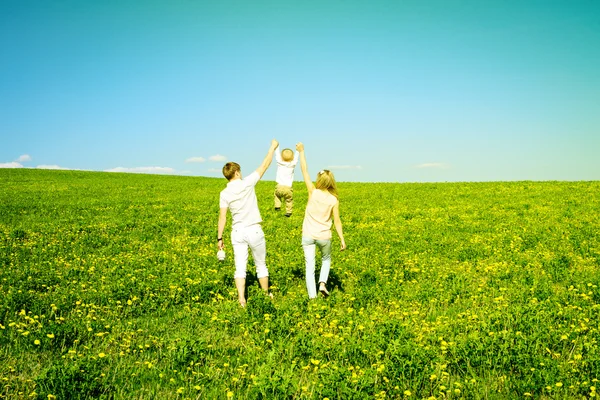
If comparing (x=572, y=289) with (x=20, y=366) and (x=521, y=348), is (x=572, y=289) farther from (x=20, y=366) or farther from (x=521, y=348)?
(x=20, y=366)

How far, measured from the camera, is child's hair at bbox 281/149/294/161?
14608 millimetres

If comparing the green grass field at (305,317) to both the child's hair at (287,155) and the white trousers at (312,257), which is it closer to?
the white trousers at (312,257)

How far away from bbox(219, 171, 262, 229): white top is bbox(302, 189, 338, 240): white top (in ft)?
3.69

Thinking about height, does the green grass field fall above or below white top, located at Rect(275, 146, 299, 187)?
below

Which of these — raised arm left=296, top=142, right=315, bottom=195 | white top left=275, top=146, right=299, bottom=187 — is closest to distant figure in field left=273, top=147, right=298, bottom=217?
white top left=275, top=146, right=299, bottom=187

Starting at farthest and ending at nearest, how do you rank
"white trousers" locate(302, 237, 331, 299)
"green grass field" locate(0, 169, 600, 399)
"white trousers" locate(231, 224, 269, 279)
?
"white trousers" locate(302, 237, 331, 299)
"white trousers" locate(231, 224, 269, 279)
"green grass field" locate(0, 169, 600, 399)

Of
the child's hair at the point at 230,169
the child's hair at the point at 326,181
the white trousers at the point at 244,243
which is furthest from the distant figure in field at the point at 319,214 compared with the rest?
the child's hair at the point at 230,169

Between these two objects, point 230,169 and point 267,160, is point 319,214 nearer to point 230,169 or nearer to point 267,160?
point 267,160

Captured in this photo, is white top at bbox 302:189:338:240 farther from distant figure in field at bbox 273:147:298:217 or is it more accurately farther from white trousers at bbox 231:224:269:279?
distant figure in field at bbox 273:147:298:217

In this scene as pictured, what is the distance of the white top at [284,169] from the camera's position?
586 inches

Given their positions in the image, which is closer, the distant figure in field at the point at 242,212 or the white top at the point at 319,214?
the distant figure in field at the point at 242,212

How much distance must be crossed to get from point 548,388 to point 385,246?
31.8 ft

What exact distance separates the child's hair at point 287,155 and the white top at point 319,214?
18.6 ft

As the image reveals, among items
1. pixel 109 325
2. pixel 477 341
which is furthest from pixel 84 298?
pixel 477 341
